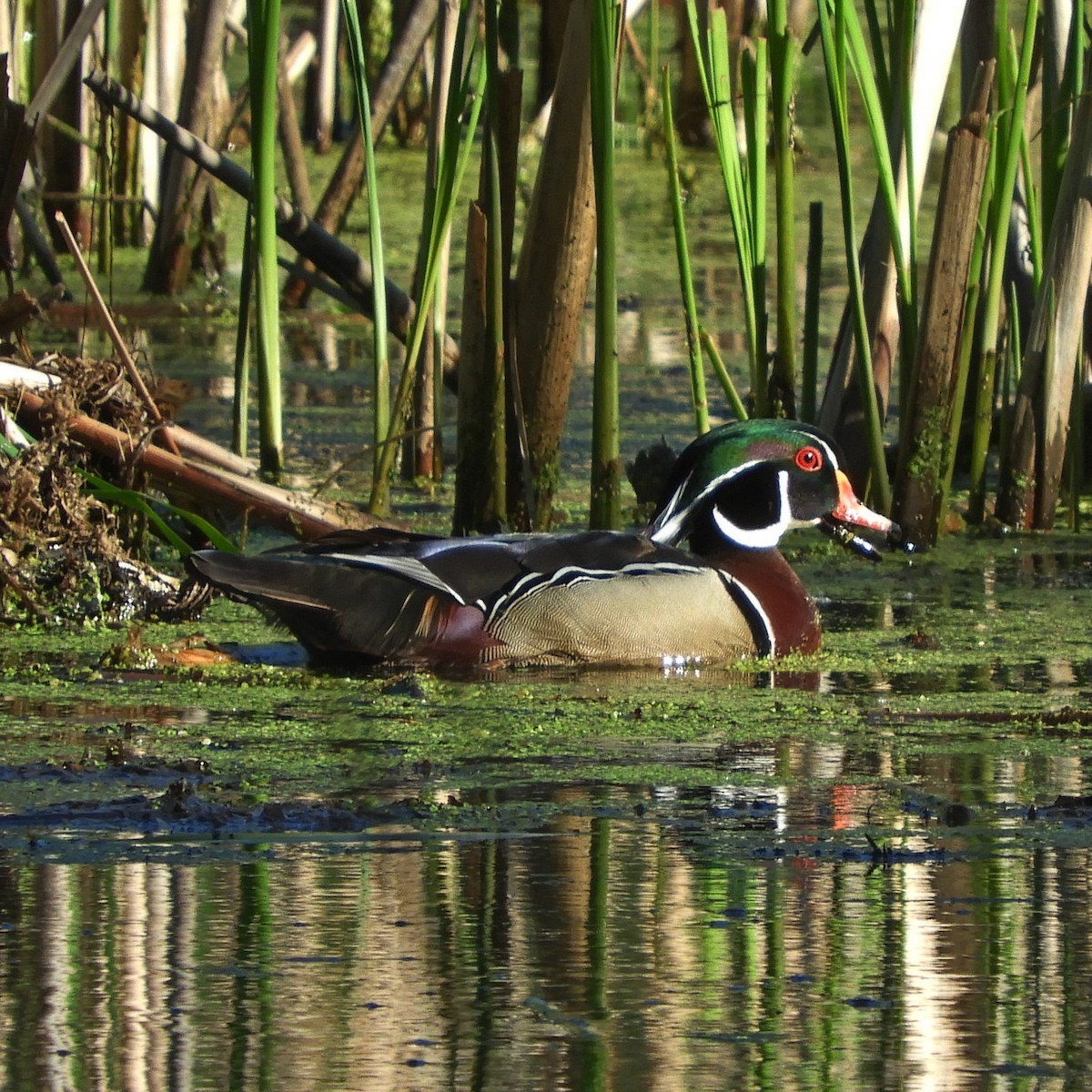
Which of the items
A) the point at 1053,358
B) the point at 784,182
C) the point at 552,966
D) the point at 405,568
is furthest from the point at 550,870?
the point at 1053,358

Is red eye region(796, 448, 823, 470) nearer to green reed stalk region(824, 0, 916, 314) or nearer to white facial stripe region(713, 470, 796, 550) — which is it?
white facial stripe region(713, 470, 796, 550)

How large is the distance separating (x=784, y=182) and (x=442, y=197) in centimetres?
85

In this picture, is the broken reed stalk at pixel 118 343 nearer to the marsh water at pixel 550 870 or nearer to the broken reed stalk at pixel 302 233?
the marsh water at pixel 550 870

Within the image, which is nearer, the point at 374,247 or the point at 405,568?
the point at 405,568

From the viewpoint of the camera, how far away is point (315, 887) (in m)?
3.46

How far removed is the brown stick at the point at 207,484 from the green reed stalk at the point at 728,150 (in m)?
1.10

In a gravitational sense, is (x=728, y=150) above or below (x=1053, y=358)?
above

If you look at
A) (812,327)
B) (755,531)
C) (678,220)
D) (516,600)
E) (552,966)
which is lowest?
(552,966)

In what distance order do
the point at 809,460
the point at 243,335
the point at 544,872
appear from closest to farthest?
the point at 544,872 < the point at 809,460 < the point at 243,335

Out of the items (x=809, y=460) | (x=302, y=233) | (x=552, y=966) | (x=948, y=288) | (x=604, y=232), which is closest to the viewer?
(x=552, y=966)

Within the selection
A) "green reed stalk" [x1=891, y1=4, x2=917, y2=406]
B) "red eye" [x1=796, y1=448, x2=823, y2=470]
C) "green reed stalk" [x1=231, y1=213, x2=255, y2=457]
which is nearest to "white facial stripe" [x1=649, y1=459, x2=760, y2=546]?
"red eye" [x1=796, y1=448, x2=823, y2=470]

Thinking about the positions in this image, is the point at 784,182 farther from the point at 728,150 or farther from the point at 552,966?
the point at 552,966

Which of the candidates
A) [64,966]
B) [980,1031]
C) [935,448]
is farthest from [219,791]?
[935,448]

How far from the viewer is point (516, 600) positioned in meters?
5.44
